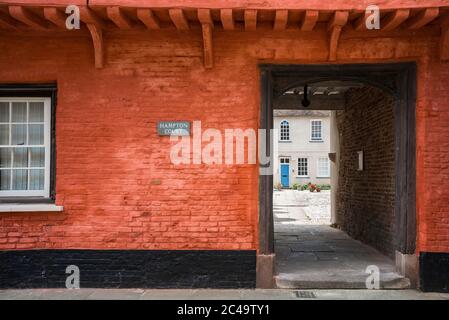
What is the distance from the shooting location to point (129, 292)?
6.61 meters

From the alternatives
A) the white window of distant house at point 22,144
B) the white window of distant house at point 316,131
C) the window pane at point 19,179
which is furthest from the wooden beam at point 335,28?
the white window of distant house at point 316,131

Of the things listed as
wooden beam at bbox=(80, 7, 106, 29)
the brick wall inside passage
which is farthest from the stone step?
wooden beam at bbox=(80, 7, 106, 29)

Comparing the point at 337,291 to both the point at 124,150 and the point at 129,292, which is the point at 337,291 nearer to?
the point at 129,292

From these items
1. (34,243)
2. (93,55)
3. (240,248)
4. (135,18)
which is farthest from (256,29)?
(34,243)

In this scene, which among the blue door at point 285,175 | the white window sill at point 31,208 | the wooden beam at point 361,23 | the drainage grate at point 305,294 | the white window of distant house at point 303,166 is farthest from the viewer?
the blue door at point 285,175

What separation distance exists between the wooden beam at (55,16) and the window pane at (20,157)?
7.21ft

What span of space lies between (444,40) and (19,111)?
6.86 m

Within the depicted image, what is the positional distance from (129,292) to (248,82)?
3.76m

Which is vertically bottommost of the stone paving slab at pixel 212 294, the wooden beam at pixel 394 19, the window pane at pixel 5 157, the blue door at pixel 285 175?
the stone paving slab at pixel 212 294

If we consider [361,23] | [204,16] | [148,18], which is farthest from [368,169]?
[148,18]

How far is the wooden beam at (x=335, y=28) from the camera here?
241 inches

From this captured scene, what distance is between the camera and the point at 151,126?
6859mm

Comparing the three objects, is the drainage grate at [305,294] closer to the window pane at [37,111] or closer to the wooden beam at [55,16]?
the window pane at [37,111]

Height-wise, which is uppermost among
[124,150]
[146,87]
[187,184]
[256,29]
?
[256,29]
